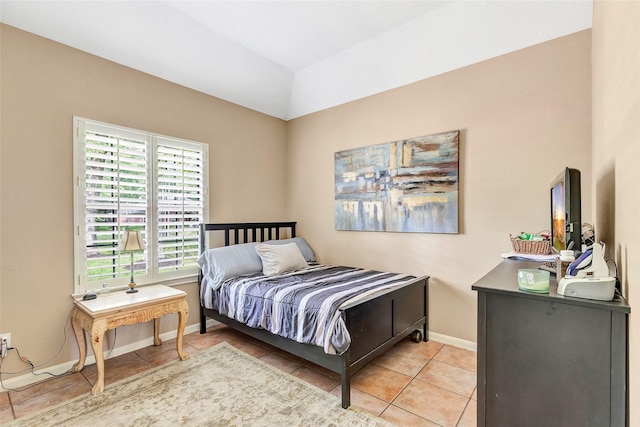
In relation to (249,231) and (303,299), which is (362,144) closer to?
(249,231)

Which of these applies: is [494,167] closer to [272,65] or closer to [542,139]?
[542,139]

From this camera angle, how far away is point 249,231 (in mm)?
3922

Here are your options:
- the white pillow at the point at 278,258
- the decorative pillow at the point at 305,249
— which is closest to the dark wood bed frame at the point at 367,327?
the white pillow at the point at 278,258

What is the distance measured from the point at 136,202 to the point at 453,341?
3335mm

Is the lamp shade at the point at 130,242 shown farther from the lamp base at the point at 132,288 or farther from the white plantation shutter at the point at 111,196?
the lamp base at the point at 132,288

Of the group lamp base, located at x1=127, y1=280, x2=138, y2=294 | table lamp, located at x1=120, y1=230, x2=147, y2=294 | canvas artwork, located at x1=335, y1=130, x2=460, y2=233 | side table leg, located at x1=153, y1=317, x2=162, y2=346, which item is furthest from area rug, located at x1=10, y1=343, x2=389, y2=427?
canvas artwork, located at x1=335, y1=130, x2=460, y2=233

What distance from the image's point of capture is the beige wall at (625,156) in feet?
2.98

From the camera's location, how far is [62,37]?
8.06 ft

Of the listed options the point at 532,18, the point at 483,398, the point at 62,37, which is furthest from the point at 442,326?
the point at 62,37

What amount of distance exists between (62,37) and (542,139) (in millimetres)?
3995

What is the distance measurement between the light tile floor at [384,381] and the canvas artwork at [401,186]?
1211mm

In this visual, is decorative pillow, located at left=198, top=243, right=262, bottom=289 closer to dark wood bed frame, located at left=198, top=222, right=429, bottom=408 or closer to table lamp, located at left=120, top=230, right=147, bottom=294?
dark wood bed frame, located at left=198, top=222, right=429, bottom=408

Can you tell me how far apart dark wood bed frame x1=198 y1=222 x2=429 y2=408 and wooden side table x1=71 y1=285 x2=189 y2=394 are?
0.59 m

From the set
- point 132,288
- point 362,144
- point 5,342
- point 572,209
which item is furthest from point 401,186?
point 5,342
